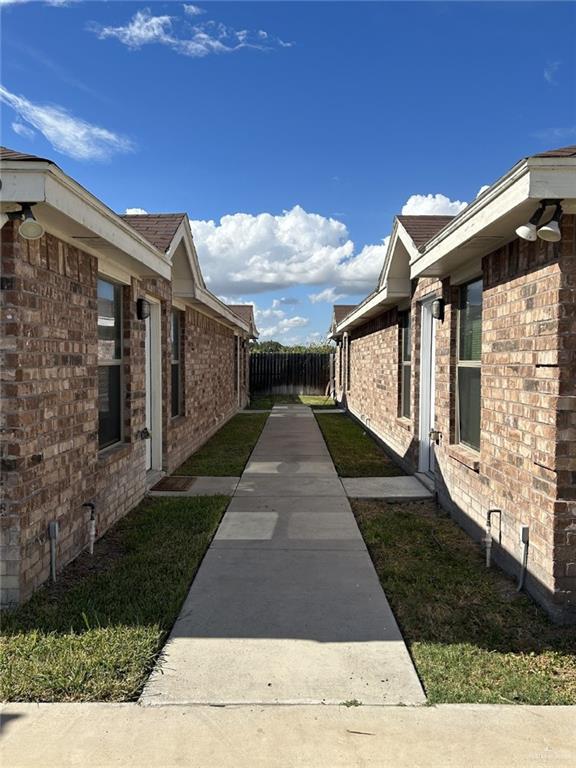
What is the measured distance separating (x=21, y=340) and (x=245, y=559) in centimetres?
254

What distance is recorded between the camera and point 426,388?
7840mm

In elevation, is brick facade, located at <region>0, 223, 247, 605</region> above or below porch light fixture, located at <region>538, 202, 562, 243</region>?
below

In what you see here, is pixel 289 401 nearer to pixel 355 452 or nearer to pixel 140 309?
pixel 355 452

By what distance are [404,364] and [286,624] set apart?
642 cm

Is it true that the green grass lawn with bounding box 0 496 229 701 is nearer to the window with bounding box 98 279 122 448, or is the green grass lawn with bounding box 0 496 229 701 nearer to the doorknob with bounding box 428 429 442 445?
Answer: the window with bounding box 98 279 122 448

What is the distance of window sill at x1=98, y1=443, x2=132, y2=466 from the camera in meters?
5.43

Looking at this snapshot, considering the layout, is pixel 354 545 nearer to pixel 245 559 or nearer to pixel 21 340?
pixel 245 559

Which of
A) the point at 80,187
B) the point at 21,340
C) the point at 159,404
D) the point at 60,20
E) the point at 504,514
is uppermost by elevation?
the point at 60,20

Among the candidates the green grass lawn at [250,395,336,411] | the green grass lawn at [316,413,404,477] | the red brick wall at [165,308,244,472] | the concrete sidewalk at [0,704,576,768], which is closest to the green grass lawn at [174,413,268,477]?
the red brick wall at [165,308,244,472]

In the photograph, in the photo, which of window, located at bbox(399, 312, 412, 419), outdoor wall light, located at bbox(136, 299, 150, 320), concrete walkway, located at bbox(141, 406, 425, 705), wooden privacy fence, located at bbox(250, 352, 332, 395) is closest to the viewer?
concrete walkway, located at bbox(141, 406, 425, 705)

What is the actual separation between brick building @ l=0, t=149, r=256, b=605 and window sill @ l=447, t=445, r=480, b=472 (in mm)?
3600

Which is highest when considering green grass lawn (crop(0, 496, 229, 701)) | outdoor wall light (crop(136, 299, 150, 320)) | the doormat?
outdoor wall light (crop(136, 299, 150, 320))

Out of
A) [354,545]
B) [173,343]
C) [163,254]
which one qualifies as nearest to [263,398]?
[173,343]

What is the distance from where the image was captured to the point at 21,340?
3.70 metres
